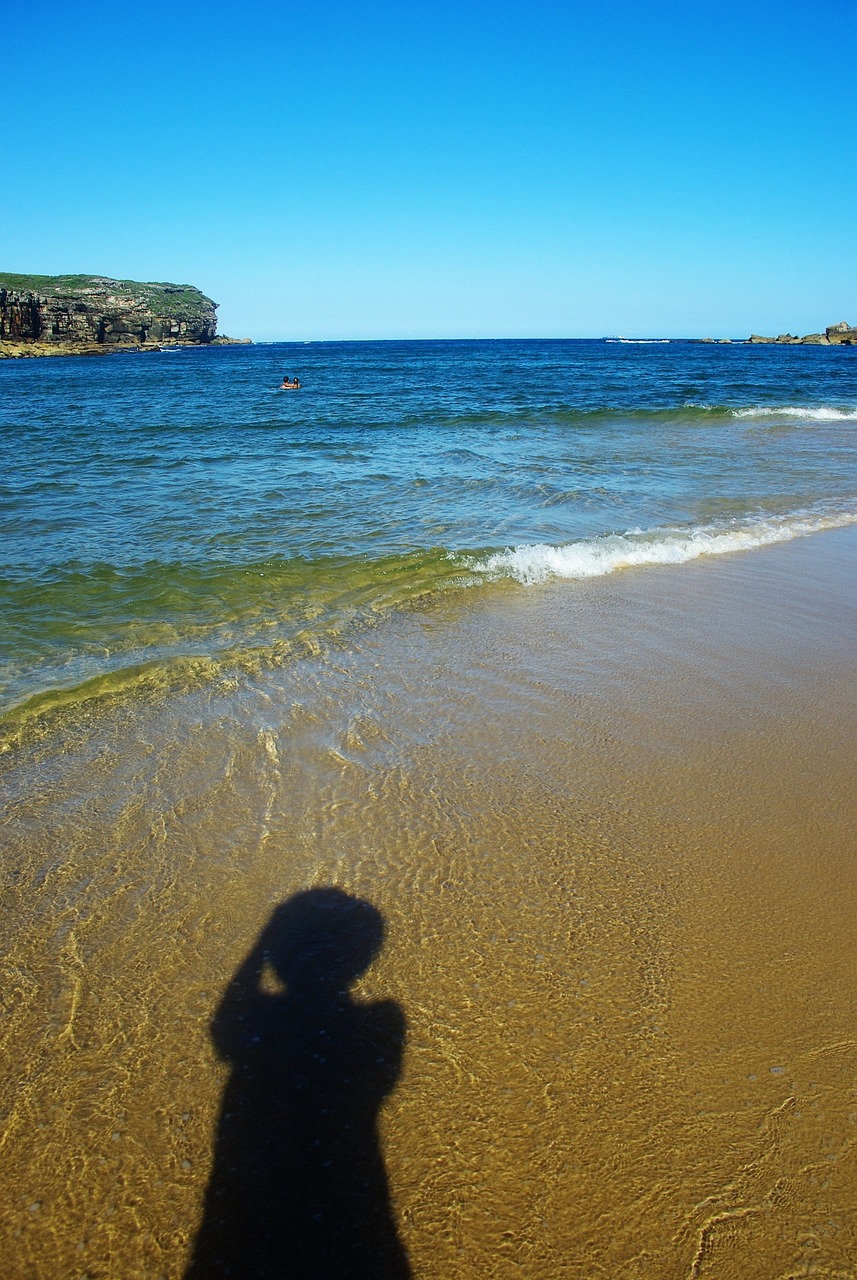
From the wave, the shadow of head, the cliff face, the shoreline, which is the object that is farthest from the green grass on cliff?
the shadow of head

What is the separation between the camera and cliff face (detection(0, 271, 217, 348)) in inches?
3275

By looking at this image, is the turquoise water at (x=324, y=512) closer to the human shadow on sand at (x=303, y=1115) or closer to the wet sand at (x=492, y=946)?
the wet sand at (x=492, y=946)

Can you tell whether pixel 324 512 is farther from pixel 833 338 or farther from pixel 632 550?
pixel 833 338

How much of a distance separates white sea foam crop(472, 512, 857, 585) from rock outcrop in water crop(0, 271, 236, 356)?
8268cm

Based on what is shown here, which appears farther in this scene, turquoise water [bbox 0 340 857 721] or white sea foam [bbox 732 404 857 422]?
white sea foam [bbox 732 404 857 422]

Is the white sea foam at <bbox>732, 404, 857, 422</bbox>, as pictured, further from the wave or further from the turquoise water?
the wave

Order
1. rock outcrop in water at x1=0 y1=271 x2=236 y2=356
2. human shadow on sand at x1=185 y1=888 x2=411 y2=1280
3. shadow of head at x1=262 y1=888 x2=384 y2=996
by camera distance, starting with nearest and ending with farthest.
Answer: human shadow on sand at x1=185 y1=888 x2=411 y2=1280 < shadow of head at x1=262 y1=888 x2=384 y2=996 < rock outcrop in water at x1=0 y1=271 x2=236 y2=356

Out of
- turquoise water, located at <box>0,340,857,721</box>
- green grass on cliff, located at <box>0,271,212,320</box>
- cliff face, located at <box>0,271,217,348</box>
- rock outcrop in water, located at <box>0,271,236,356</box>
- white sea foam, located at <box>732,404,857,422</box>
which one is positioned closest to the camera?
turquoise water, located at <box>0,340,857,721</box>

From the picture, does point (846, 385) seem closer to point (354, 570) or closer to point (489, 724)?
point (354, 570)

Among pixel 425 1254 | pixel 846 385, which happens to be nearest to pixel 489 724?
pixel 425 1254

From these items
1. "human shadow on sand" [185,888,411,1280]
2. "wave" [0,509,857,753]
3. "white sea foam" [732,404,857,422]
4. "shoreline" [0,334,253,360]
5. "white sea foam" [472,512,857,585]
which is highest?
"shoreline" [0,334,253,360]

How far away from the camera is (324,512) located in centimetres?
1061

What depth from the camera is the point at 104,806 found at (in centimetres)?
376

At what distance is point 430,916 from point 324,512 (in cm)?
831
